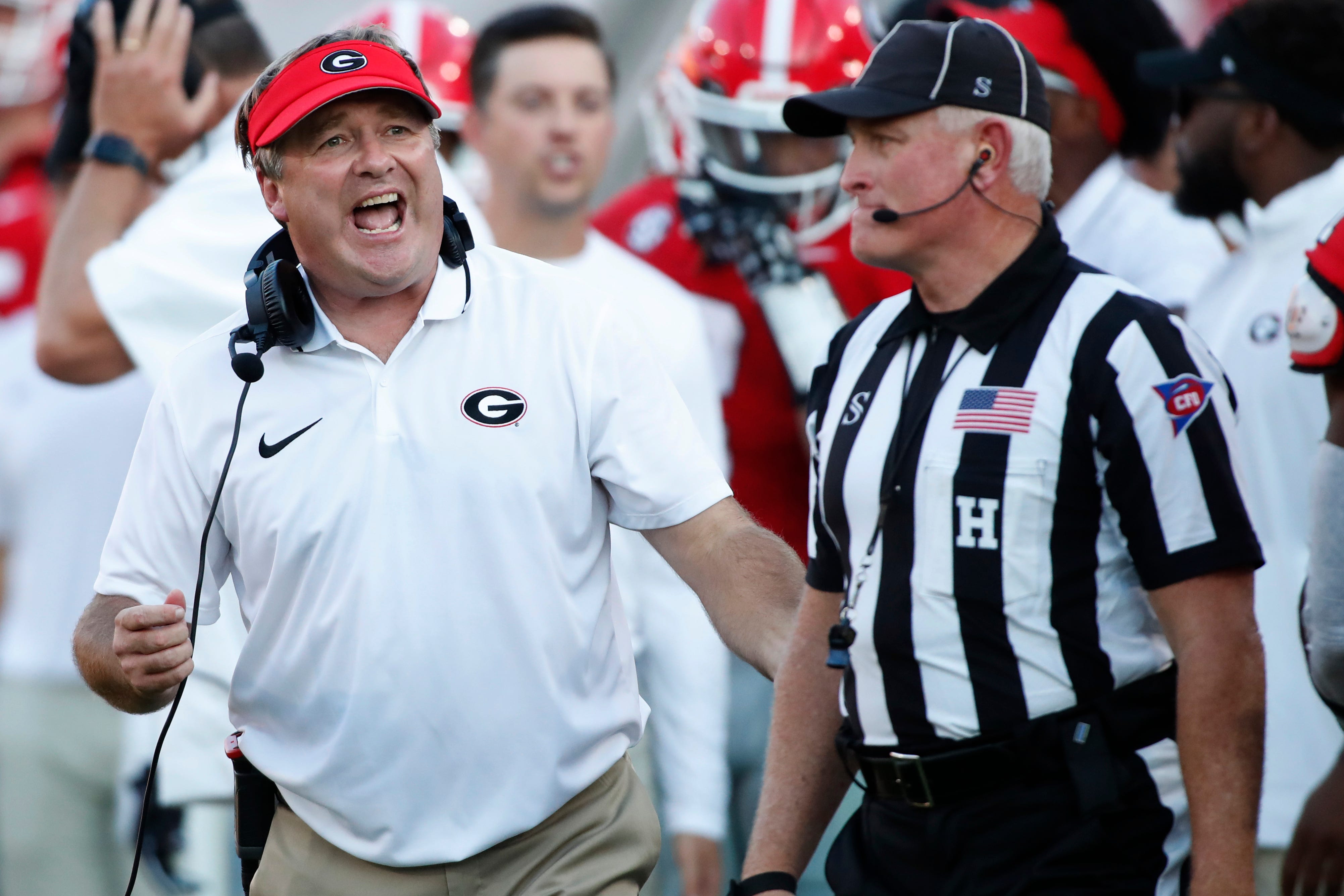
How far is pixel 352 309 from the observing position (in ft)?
8.84

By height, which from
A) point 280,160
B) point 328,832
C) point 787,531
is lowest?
point 787,531

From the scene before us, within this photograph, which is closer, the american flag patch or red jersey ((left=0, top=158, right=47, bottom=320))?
the american flag patch

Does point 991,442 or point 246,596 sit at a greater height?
point 991,442

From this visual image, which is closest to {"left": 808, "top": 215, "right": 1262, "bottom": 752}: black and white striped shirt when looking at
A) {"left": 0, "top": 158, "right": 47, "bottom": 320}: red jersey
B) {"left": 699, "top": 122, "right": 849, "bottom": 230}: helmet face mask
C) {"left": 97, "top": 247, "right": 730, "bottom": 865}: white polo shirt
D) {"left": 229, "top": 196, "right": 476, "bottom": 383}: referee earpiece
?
{"left": 97, "top": 247, "right": 730, "bottom": 865}: white polo shirt

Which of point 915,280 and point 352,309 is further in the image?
point 915,280

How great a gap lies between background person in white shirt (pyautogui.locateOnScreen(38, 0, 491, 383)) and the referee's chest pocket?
134 centimetres

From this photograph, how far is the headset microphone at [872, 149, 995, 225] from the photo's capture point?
3.06 m

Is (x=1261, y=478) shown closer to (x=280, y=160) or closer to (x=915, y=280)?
(x=915, y=280)

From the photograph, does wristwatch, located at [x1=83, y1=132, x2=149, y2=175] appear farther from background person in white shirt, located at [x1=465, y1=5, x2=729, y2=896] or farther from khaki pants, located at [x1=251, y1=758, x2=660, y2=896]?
khaki pants, located at [x1=251, y1=758, x2=660, y2=896]

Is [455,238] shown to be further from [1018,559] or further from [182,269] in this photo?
[182,269]

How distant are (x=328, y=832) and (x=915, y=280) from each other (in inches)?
56.4

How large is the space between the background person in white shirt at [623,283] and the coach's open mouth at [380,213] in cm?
134

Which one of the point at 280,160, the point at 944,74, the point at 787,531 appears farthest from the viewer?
the point at 787,531

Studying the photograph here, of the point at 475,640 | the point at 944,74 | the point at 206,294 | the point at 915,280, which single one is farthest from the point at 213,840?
the point at 944,74
